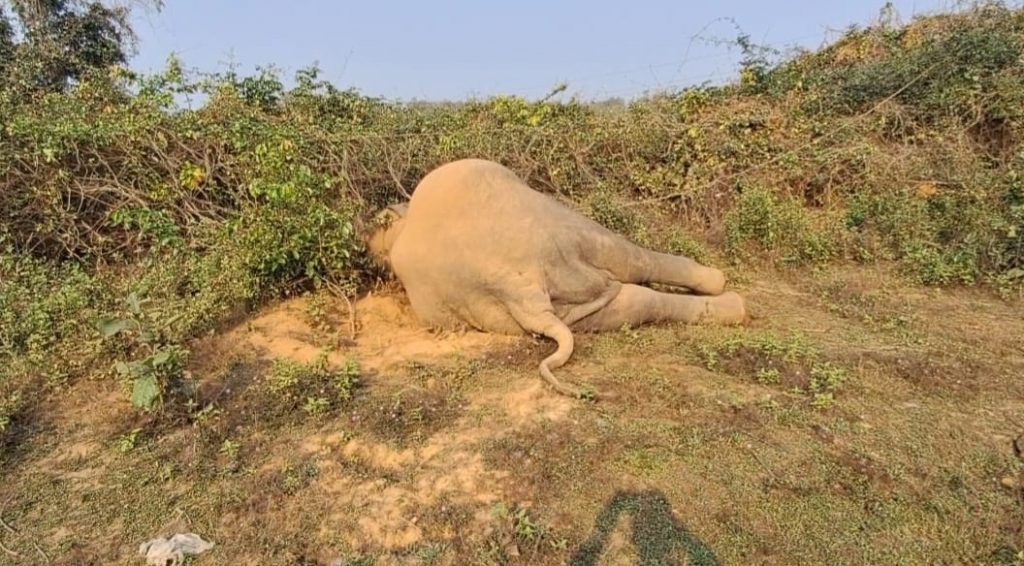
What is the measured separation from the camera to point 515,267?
13.9ft

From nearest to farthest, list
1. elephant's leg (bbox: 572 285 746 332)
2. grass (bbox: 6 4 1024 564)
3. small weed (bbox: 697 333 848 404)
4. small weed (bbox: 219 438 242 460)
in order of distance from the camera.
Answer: grass (bbox: 6 4 1024 564) < small weed (bbox: 219 438 242 460) < small weed (bbox: 697 333 848 404) < elephant's leg (bbox: 572 285 746 332)

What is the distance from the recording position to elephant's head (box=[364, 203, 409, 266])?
16.5ft

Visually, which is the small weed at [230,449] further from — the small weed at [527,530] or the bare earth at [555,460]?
the small weed at [527,530]

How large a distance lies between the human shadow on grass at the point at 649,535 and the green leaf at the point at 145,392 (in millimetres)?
2197

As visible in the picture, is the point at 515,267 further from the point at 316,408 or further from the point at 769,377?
the point at 769,377

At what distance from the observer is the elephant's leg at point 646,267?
4.60m

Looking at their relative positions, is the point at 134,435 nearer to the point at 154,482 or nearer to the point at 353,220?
the point at 154,482

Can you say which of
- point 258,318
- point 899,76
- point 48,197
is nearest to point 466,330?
point 258,318

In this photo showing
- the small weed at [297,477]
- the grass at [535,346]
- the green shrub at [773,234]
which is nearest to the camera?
the grass at [535,346]

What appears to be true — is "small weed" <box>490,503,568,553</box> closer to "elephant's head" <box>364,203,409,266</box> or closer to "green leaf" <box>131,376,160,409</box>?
"green leaf" <box>131,376,160,409</box>

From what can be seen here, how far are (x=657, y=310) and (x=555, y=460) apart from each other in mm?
1888

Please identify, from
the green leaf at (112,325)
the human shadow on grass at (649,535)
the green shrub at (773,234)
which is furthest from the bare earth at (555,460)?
the green shrub at (773,234)

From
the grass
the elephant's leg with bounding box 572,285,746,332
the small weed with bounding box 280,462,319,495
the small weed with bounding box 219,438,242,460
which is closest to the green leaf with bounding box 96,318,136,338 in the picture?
the grass

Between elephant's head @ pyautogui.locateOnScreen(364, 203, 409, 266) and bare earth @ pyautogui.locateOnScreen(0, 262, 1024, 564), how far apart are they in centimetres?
91
